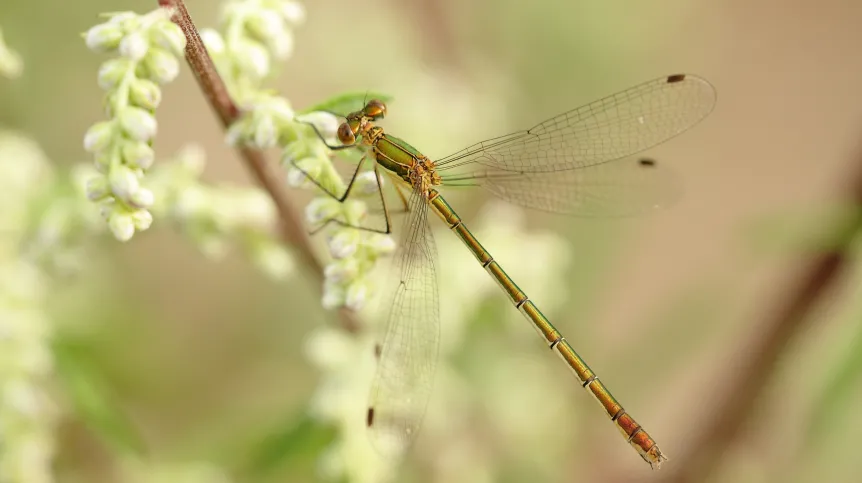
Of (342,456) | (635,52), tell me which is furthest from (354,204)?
(635,52)

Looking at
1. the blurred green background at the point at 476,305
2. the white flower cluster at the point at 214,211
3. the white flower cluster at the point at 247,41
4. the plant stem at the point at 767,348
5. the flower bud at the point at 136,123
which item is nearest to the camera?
the flower bud at the point at 136,123

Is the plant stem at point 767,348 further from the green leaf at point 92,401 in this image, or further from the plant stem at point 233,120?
the green leaf at point 92,401

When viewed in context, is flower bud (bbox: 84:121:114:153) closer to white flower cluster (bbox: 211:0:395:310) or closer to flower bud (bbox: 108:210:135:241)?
flower bud (bbox: 108:210:135:241)

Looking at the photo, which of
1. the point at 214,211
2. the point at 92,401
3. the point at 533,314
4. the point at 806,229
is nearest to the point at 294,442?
the point at 92,401

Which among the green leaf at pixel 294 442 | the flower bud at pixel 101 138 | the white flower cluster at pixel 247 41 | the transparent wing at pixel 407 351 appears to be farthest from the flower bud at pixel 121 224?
the green leaf at pixel 294 442

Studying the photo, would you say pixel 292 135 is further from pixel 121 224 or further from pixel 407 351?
pixel 407 351

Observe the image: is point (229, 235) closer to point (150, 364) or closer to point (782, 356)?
point (150, 364)

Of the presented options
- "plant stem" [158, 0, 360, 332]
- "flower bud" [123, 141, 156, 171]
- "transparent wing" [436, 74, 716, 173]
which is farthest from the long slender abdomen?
"flower bud" [123, 141, 156, 171]
